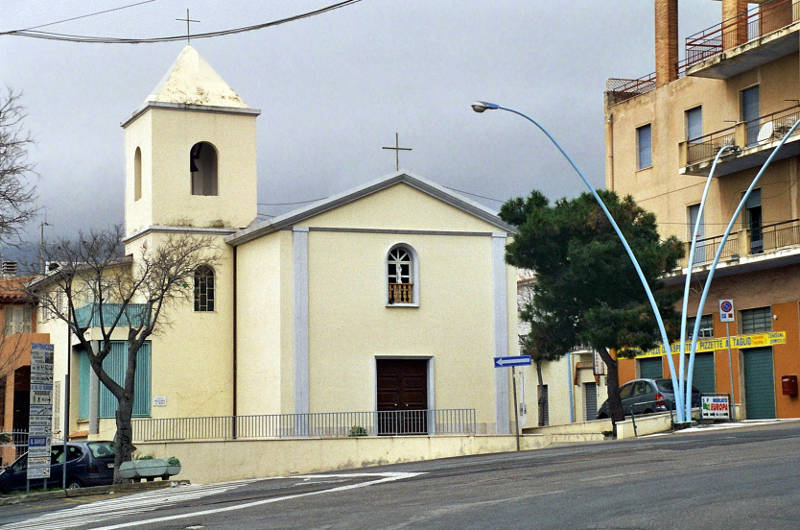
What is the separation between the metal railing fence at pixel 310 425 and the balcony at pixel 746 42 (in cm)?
1379

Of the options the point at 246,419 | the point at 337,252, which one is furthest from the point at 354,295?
the point at 246,419

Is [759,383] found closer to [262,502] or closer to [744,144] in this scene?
[744,144]

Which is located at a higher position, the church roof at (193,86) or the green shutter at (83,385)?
the church roof at (193,86)

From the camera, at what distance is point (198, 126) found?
136 feet

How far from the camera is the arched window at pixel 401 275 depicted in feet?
125

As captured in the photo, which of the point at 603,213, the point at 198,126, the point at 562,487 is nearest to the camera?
the point at 562,487

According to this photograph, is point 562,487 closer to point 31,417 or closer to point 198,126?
point 31,417

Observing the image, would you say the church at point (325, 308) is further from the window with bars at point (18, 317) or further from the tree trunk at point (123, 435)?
the window with bars at point (18, 317)

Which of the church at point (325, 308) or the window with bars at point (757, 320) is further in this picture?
the window with bars at point (757, 320)

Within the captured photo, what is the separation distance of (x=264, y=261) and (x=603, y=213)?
10.3 meters

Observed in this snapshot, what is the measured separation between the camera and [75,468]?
32.2m

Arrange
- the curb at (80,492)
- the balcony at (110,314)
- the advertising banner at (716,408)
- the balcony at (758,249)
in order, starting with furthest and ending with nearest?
the balcony at (110,314) < the balcony at (758,249) < the advertising banner at (716,408) < the curb at (80,492)

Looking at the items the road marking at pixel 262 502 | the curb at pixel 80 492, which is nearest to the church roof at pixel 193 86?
the curb at pixel 80 492

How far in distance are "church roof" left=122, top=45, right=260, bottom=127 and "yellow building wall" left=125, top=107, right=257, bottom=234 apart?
241 mm
